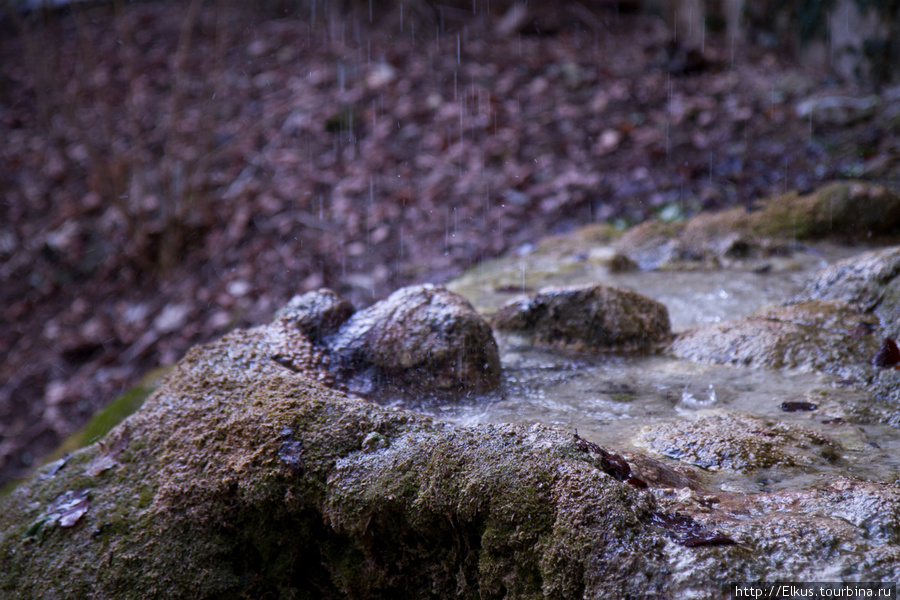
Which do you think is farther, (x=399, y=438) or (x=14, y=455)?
(x=14, y=455)

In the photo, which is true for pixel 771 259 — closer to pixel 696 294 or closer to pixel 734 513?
pixel 696 294

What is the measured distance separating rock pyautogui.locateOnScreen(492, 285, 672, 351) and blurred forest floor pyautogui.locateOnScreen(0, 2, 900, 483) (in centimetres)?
212

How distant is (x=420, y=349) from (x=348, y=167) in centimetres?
470

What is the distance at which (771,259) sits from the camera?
143 inches

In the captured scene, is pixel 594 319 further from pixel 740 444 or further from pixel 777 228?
pixel 777 228

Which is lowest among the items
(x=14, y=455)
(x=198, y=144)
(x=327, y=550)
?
(x=14, y=455)

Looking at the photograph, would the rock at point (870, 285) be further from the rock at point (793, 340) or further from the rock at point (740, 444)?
the rock at point (740, 444)

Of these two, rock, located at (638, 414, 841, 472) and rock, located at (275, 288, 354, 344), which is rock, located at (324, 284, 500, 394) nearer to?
rock, located at (275, 288, 354, 344)

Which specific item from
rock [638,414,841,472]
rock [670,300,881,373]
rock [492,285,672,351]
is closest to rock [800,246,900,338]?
rock [670,300,881,373]

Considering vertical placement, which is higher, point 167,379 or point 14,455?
point 167,379

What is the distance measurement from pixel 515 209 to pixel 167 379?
3.72 m

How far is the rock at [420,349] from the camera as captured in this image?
7.66ft

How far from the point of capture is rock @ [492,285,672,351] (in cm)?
271

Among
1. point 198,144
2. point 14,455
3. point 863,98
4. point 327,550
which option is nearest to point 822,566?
point 327,550
